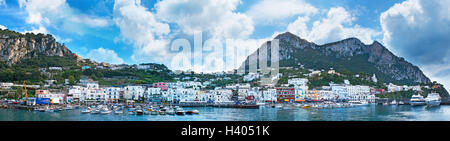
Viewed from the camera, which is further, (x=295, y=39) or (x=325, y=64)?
(x=295, y=39)

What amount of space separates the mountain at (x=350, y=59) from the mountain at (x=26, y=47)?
242ft

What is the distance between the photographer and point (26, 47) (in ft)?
304

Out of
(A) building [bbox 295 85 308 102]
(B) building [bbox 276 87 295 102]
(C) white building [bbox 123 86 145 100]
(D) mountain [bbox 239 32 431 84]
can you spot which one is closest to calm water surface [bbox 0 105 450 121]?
(C) white building [bbox 123 86 145 100]

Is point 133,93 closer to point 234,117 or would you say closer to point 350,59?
point 234,117

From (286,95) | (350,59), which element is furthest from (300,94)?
(350,59)

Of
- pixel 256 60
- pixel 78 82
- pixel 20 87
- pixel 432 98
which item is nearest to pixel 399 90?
pixel 432 98

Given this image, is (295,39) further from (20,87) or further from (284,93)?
(20,87)

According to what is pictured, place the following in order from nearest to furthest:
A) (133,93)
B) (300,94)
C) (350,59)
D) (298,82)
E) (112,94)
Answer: (112,94) → (133,93) → (300,94) → (298,82) → (350,59)

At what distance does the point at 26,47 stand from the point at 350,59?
12888 centimetres

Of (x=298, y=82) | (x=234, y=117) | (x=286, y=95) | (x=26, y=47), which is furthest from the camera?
(x=26, y=47)

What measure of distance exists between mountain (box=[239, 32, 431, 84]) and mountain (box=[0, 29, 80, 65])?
7377 centimetres

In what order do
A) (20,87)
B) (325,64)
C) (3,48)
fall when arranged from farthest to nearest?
(325,64) < (3,48) < (20,87)
